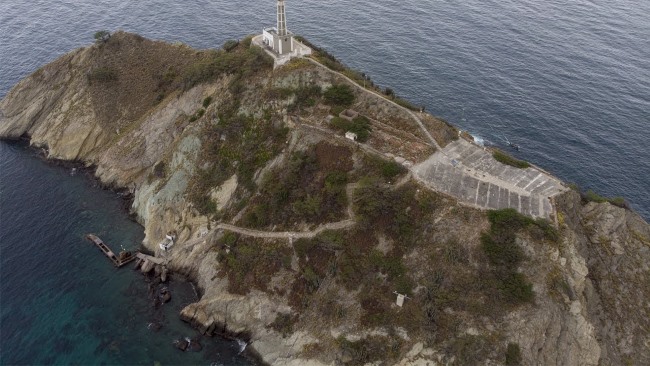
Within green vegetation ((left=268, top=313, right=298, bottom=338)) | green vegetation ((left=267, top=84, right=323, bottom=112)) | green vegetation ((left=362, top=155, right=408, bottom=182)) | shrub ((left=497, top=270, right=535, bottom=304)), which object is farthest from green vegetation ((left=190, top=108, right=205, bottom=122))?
shrub ((left=497, top=270, right=535, bottom=304))

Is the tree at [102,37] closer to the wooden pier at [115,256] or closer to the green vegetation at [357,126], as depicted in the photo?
the wooden pier at [115,256]

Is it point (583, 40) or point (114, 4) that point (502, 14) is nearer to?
point (583, 40)

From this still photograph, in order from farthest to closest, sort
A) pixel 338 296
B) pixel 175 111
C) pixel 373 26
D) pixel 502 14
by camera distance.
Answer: pixel 502 14 → pixel 373 26 → pixel 175 111 → pixel 338 296

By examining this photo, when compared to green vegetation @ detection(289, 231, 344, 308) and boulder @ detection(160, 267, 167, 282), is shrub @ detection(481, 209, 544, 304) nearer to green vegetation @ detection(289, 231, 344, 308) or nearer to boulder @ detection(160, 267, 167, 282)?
green vegetation @ detection(289, 231, 344, 308)

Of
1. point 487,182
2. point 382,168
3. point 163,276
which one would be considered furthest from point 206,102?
point 487,182

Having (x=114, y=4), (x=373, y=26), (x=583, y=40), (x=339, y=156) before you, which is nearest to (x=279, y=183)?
(x=339, y=156)

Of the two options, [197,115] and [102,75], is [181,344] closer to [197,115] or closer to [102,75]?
[197,115]
